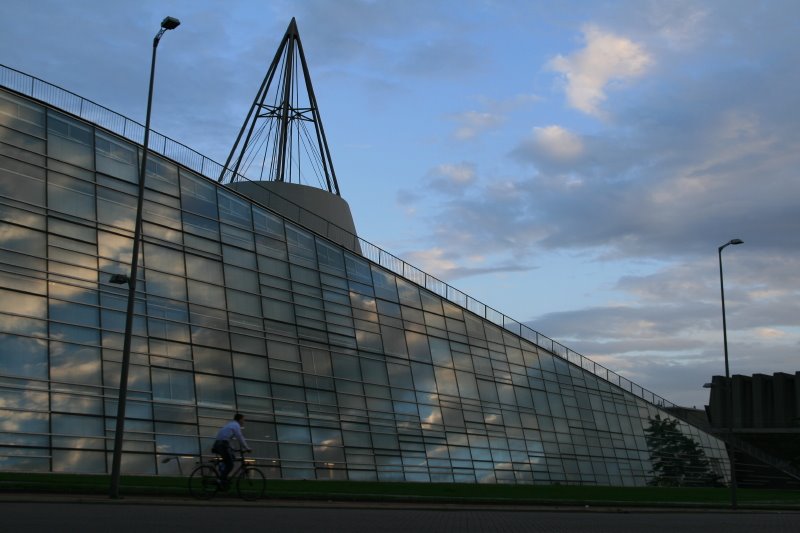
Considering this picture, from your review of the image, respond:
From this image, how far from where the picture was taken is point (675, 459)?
216ft

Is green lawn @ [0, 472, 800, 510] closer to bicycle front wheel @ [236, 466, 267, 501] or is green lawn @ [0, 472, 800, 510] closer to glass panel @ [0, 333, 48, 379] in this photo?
bicycle front wheel @ [236, 466, 267, 501]

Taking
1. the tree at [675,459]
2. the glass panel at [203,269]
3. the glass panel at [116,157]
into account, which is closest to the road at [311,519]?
the glass panel at [203,269]

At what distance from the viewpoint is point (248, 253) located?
41312 millimetres

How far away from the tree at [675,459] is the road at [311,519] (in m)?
39.4

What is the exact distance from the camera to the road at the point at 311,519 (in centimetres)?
1476

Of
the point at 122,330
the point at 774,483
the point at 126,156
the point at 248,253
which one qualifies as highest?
the point at 126,156

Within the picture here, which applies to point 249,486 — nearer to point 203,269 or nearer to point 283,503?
point 283,503

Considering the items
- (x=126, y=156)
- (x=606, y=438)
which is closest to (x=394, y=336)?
(x=126, y=156)

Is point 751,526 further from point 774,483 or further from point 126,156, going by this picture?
point 774,483

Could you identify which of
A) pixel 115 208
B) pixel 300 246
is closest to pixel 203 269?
pixel 115 208

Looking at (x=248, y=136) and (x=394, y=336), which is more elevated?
(x=248, y=136)

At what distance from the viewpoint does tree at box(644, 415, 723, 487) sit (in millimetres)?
63562

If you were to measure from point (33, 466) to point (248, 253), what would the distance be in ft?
→ 47.7

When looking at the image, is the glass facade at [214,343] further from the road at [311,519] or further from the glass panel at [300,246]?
the road at [311,519]
